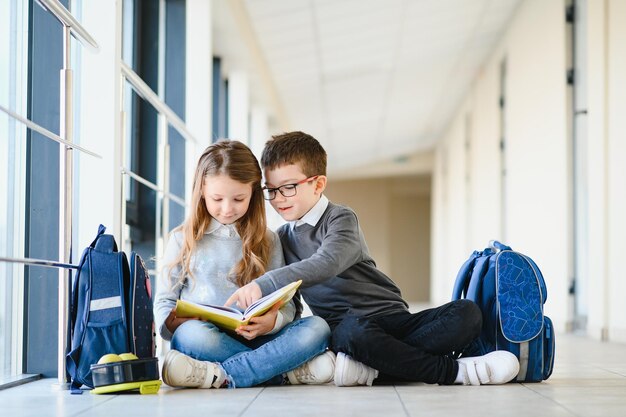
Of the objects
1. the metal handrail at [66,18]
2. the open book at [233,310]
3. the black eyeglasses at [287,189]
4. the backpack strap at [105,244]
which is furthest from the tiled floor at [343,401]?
the metal handrail at [66,18]

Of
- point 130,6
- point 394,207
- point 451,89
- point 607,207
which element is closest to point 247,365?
point 130,6

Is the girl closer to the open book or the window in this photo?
the open book

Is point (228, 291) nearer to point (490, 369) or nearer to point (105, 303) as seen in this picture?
point (105, 303)

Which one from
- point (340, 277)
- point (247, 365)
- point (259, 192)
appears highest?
point (259, 192)

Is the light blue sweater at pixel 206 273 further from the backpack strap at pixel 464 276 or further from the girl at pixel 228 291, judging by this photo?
the backpack strap at pixel 464 276

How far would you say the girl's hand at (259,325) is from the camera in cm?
163

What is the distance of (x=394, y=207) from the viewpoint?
1344 cm

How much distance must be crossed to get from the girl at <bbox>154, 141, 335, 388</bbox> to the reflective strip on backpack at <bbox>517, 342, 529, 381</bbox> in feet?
1.20

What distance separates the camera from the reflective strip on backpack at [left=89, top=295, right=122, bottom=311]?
1.59 m

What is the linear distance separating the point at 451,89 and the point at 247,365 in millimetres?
6088

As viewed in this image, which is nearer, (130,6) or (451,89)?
(130,6)

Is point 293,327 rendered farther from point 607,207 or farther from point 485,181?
point 485,181

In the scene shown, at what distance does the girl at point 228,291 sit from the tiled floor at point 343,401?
0.18 feet

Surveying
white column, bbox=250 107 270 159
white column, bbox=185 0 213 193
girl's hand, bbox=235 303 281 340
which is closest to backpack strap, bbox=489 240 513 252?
girl's hand, bbox=235 303 281 340
